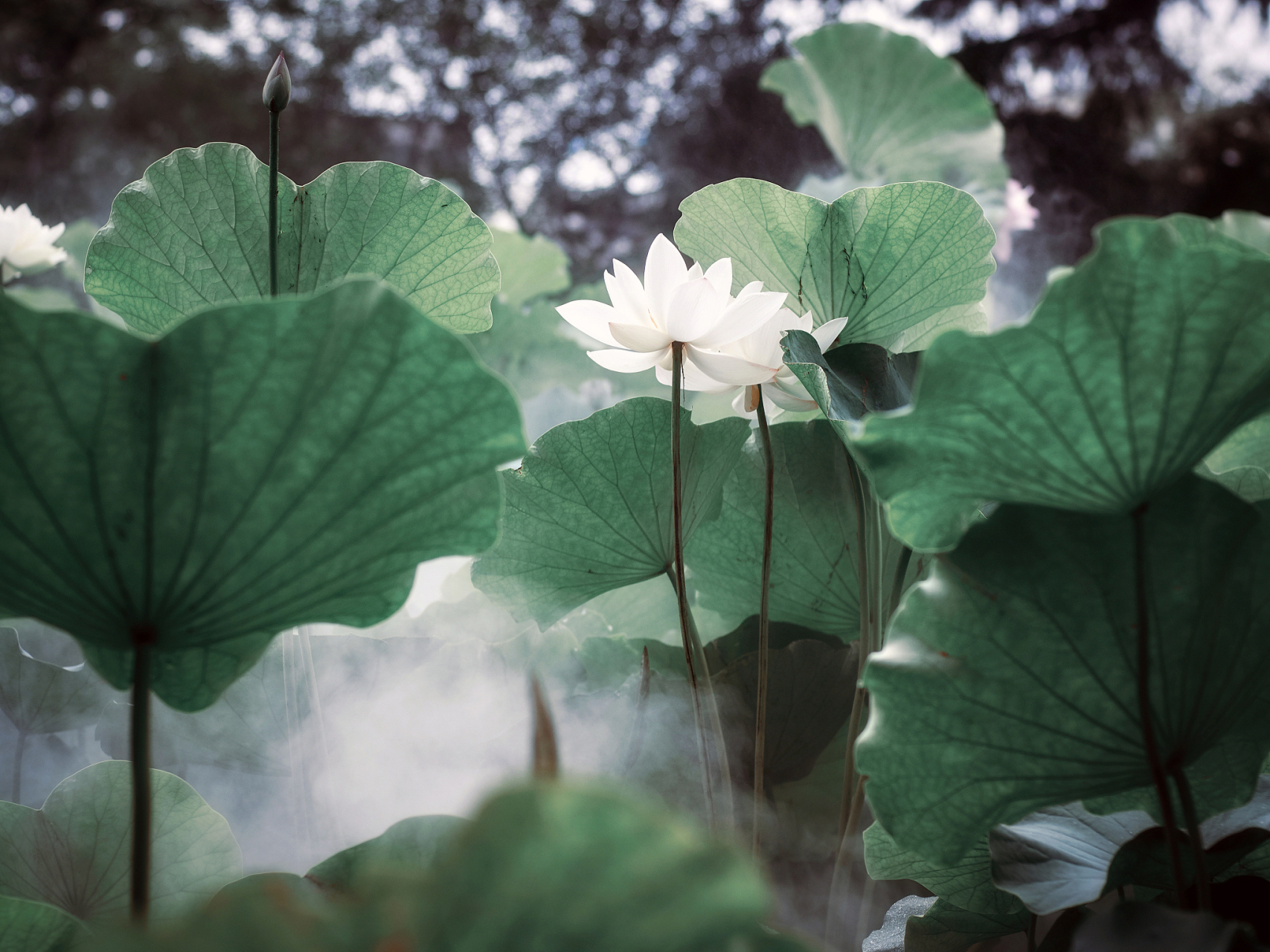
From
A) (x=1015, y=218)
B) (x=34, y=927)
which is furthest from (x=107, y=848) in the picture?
(x=1015, y=218)

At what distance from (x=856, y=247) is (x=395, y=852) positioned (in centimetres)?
26

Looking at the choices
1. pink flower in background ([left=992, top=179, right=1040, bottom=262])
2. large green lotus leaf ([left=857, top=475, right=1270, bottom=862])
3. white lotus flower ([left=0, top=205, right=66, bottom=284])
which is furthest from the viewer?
pink flower in background ([left=992, top=179, right=1040, bottom=262])

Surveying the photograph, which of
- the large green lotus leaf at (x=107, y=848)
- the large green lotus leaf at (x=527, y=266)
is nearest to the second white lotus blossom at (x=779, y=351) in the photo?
the large green lotus leaf at (x=107, y=848)

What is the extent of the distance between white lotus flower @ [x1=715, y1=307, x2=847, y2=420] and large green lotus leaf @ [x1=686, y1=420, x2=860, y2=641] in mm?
20

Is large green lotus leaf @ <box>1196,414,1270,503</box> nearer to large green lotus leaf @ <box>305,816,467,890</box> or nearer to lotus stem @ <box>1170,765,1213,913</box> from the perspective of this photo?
lotus stem @ <box>1170,765,1213,913</box>

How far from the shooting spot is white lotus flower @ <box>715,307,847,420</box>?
29cm

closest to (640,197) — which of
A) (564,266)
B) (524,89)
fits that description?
(524,89)

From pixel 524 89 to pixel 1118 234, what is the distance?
311cm

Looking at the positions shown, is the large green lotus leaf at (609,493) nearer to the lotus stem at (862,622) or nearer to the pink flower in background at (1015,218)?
the lotus stem at (862,622)

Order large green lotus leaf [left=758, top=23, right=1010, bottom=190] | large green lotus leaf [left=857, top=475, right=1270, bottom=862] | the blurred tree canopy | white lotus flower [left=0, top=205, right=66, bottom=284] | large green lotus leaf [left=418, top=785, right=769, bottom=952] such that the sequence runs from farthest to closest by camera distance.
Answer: the blurred tree canopy, large green lotus leaf [left=758, top=23, right=1010, bottom=190], white lotus flower [left=0, top=205, right=66, bottom=284], large green lotus leaf [left=857, top=475, right=1270, bottom=862], large green lotus leaf [left=418, top=785, right=769, bottom=952]

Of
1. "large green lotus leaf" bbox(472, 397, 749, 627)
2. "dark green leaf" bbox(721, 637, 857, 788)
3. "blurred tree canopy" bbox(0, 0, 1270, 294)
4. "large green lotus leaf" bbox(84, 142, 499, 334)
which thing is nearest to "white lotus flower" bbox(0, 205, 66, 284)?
"large green lotus leaf" bbox(84, 142, 499, 334)

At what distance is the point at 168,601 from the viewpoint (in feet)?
0.61

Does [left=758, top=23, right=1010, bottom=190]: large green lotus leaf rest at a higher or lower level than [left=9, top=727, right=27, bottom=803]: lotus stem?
higher

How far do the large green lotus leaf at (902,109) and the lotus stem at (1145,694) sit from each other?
607 mm
